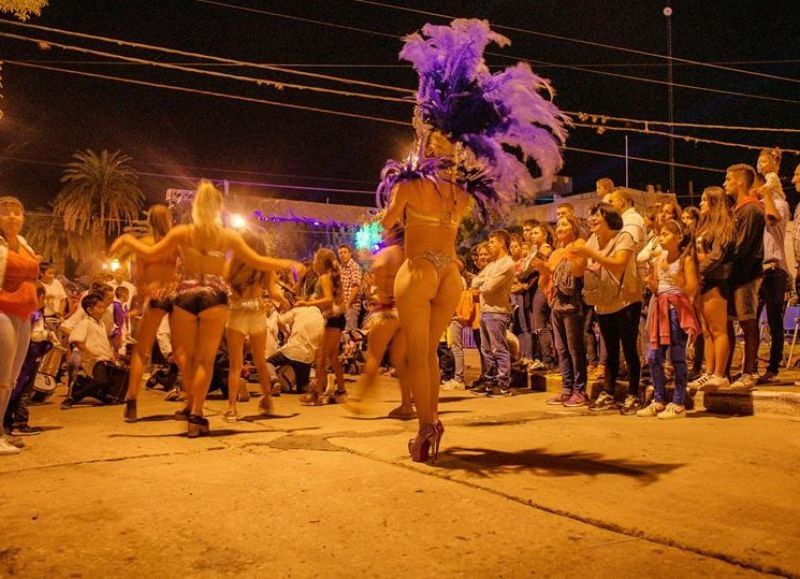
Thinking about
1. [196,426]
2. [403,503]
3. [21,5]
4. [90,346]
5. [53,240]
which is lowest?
[403,503]

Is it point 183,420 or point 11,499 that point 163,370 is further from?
point 11,499

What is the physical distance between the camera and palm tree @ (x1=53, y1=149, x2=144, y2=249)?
4350 cm

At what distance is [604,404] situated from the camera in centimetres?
788

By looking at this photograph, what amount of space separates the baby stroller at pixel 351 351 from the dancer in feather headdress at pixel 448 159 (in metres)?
7.93

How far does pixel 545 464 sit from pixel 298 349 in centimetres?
589

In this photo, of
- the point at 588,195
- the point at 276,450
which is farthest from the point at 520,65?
the point at 588,195

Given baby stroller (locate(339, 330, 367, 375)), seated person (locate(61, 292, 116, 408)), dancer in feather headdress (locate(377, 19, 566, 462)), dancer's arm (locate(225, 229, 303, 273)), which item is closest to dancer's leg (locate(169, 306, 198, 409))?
dancer's arm (locate(225, 229, 303, 273))

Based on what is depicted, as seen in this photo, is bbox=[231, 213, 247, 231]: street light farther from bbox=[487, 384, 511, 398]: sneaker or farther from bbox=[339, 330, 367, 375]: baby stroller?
bbox=[339, 330, 367, 375]: baby stroller

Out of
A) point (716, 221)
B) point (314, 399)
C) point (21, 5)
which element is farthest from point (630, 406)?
point (21, 5)

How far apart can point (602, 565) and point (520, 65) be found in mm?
3595

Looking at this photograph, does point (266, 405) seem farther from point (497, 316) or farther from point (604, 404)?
point (604, 404)

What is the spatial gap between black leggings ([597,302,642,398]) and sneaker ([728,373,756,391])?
0.93 m

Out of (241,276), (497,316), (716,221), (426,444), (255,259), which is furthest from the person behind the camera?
(497,316)

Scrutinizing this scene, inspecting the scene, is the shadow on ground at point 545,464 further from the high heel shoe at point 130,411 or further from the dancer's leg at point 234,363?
the high heel shoe at point 130,411
